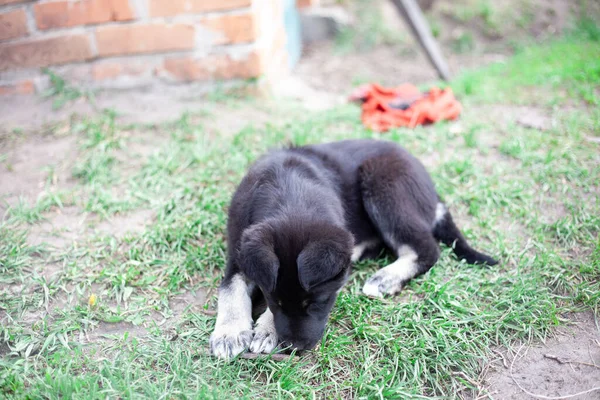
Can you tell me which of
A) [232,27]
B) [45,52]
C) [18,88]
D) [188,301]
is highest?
[232,27]

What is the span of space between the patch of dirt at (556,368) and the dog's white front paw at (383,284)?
2.34ft

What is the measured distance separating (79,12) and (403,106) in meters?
3.31

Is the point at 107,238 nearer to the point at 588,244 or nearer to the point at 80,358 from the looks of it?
the point at 80,358

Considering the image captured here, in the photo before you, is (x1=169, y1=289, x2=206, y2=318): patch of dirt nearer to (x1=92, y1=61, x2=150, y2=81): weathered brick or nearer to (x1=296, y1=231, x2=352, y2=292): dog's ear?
(x1=296, y1=231, x2=352, y2=292): dog's ear

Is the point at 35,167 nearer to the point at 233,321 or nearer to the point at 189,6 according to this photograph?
the point at 189,6

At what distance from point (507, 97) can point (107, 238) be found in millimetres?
4468

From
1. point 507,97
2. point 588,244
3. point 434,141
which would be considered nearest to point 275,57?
point 434,141

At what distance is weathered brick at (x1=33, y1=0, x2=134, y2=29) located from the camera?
481 centimetres

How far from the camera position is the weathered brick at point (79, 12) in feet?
15.8

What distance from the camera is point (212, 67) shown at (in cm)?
512

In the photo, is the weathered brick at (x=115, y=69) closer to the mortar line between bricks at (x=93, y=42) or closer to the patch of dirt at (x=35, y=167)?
the mortar line between bricks at (x=93, y=42)

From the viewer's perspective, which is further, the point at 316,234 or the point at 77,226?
the point at 77,226

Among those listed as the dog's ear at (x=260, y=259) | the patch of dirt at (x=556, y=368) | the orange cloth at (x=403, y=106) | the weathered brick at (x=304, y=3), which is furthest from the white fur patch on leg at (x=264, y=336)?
the weathered brick at (x=304, y=3)

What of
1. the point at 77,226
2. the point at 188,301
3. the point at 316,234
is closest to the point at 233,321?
the point at 188,301
